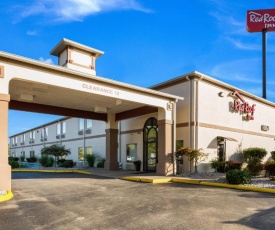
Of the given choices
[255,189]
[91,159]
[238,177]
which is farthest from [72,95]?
[91,159]

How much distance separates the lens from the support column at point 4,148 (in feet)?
33.3

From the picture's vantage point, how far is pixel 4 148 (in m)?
10.5

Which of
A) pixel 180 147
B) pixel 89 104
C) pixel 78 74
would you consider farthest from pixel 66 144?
pixel 78 74

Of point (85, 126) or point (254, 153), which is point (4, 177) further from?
point (85, 126)

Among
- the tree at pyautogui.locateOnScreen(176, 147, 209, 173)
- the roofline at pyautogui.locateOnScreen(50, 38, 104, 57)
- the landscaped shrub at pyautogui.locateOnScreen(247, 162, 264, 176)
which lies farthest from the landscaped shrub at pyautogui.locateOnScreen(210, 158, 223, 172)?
the roofline at pyautogui.locateOnScreen(50, 38, 104, 57)

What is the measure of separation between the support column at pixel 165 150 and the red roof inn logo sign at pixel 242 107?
23.6ft

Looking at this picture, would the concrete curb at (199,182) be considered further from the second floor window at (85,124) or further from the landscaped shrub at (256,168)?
the second floor window at (85,124)

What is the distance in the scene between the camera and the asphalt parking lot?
635cm

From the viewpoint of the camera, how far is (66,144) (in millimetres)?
34938

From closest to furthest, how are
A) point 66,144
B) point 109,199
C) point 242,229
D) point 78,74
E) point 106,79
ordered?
point 242,229 → point 109,199 → point 78,74 → point 106,79 → point 66,144

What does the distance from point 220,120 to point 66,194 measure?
13.7 meters

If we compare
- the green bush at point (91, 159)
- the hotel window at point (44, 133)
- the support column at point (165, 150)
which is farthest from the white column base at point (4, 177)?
the hotel window at point (44, 133)

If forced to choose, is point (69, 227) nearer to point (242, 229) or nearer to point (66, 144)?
point (242, 229)

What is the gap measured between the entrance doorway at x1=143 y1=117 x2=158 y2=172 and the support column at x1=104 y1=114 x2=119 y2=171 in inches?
110
